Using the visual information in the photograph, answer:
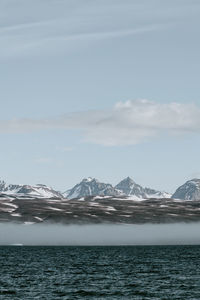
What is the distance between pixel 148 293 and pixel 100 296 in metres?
6.83

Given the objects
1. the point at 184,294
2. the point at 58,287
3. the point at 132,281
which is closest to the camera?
the point at 184,294

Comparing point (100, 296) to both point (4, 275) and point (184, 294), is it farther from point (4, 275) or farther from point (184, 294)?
point (4, 275)

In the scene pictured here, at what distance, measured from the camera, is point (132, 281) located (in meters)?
91.0

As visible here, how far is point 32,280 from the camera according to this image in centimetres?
9256

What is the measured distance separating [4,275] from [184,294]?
40.8 m

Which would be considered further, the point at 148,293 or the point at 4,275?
the point at 4,275

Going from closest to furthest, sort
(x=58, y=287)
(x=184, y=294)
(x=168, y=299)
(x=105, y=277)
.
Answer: (x=168, y=299)
(x=184, y=294)
(x=58, y=287)
(x=105, y=277)

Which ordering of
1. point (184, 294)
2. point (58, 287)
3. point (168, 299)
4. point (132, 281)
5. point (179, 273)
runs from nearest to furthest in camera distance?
point (168, 299) < point (184, 294) < point (58, 287) < point (132, 281) < point (179, 273)

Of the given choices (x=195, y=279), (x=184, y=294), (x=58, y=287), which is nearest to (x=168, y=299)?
(x=184, y=294)

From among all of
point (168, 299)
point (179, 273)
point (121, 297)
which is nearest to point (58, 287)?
point (121, 297)

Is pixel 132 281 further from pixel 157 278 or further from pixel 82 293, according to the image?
pixel 82 293

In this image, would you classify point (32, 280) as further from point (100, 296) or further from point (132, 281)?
point (100, 296)

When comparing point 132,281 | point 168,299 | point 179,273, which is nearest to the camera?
point 168,299

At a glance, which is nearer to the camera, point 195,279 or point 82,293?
point 82,293
